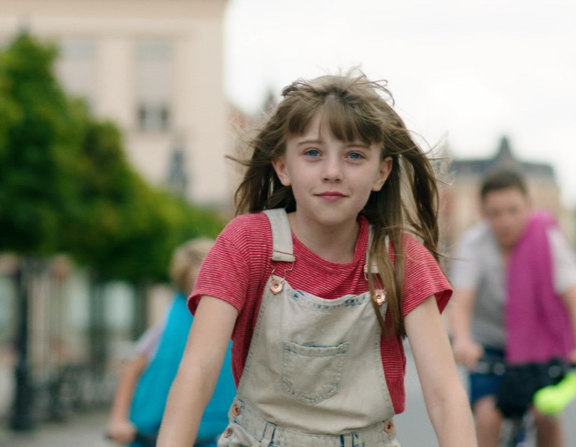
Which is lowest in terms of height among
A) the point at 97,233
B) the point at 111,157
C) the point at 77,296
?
the point at 77,296

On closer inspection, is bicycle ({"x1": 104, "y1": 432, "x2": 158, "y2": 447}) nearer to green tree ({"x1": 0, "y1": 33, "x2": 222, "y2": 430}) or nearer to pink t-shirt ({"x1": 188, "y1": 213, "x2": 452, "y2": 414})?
pink t-shirt ({"x1": 188, "y1": 213, "x2": 452, "y2": 414})

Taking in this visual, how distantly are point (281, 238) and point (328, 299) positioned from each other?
19 cm

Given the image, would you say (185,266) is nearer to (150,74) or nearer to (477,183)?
(150,74)

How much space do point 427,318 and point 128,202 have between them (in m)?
20.4

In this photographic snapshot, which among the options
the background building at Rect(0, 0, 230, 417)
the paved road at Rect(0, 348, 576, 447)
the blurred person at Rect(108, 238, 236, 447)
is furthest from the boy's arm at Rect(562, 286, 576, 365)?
the background building at Rect(0, 0, 230, 417)

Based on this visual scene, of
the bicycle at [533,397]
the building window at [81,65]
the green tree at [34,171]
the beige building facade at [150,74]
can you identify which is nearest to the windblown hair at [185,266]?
the bicycle at [533,397]

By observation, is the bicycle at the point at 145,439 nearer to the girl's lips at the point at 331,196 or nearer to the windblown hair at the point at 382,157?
the windblown hair at the point at 382,157

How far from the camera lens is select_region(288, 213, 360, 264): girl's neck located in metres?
2.78

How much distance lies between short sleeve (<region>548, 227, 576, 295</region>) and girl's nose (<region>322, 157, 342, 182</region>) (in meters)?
2.86

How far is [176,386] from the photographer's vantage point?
245 cm

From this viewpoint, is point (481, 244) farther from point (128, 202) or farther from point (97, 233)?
point (128, 202)

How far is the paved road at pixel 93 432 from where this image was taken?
1309 centimetres

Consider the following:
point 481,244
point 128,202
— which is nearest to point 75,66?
point 128,202

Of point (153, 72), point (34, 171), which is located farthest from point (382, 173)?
point (153, 72)
